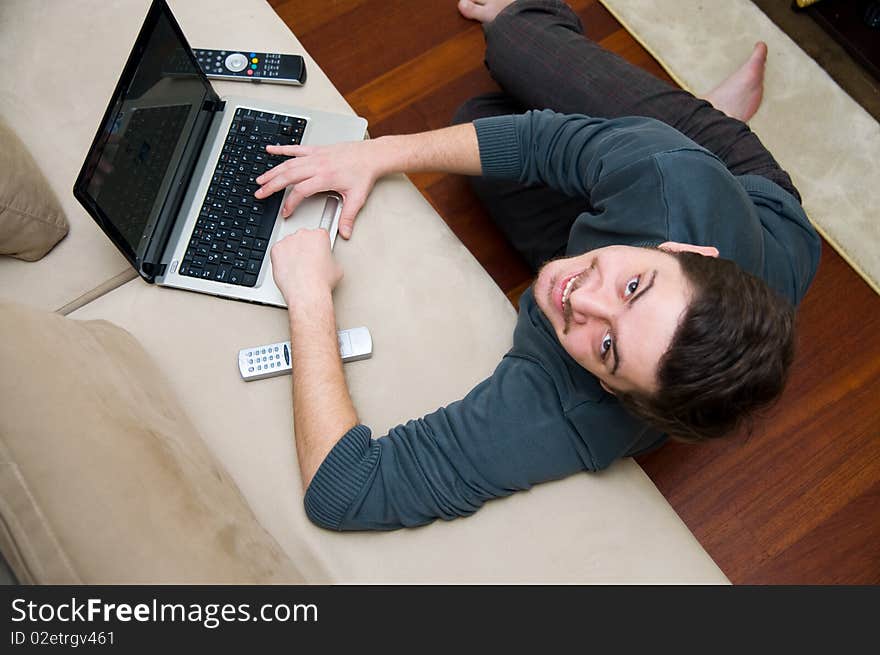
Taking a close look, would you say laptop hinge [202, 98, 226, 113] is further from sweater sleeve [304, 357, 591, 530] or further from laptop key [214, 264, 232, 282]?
sweater sleeve [304, 357, 591, 530]

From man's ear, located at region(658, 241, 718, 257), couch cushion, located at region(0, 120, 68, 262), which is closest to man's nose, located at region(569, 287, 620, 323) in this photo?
man's ear, located at region(658, 241, 718, 257)

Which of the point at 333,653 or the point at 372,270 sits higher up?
the point at 372,270

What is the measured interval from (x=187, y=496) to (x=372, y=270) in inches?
17.1

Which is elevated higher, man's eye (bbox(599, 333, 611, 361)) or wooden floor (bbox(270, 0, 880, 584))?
man's eye (bbox(599, 333, 611, 361))

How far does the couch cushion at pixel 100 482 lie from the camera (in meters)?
0.80

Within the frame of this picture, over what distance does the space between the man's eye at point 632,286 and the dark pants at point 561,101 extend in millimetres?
432

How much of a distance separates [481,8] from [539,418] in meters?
1.14

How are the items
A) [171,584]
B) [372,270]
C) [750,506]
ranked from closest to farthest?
[171,584], [372,270], [750,506]

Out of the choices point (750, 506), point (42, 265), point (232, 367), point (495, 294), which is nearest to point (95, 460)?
point (232, 367)

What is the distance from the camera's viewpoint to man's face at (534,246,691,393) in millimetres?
908

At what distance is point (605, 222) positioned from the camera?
1.07 meters

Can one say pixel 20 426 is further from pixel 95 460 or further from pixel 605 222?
pixel 605 222

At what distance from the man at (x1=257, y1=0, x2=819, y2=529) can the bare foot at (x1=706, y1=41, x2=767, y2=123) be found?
1.42ft

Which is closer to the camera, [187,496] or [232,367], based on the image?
[187,496]
